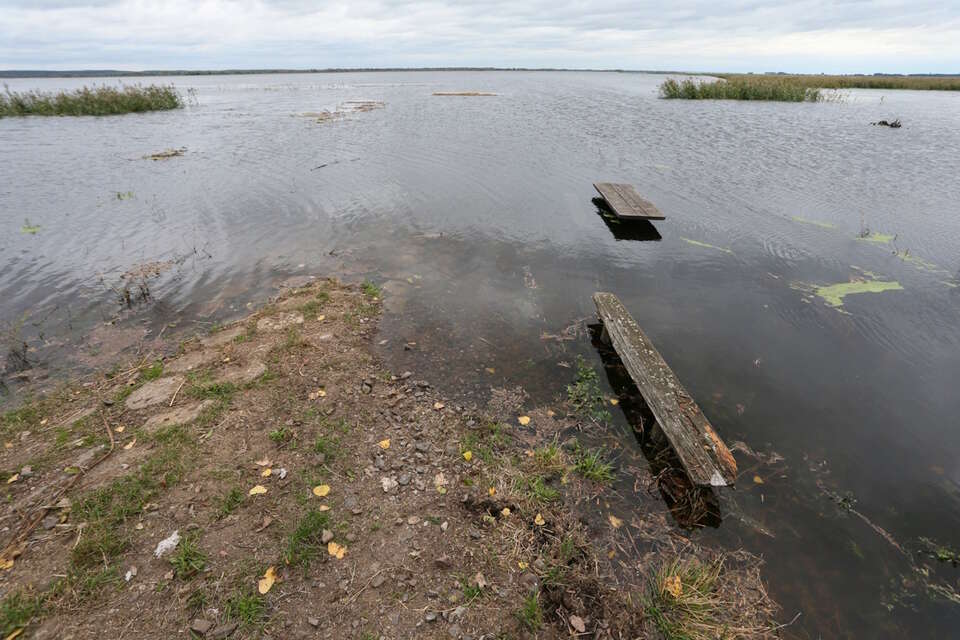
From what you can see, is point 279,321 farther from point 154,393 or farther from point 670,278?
point 670,278

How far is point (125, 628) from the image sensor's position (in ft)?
10.9

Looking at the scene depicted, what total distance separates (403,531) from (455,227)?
36.2 feet

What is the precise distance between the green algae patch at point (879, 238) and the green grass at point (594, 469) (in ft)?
43.7

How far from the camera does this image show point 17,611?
11.0ft

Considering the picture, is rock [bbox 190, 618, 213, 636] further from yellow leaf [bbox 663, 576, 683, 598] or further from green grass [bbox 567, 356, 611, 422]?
green grass [bbox 567, 356, 611, 422]

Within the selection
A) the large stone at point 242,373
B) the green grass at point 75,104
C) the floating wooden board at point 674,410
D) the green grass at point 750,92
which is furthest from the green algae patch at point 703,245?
the green grass at point 75,104

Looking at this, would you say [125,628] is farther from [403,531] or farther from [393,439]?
[393,439]

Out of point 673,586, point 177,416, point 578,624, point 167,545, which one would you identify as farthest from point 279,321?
point 673,586

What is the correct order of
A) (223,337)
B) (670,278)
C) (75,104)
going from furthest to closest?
1. (75,104)
2. (670,278)
3. (223,337)

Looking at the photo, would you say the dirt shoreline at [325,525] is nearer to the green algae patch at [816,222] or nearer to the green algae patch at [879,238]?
the green algae patch at [879,238]

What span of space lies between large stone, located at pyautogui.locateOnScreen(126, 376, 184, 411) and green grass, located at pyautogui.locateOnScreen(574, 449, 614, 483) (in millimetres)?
6004

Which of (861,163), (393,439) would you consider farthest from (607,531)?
(861,163)

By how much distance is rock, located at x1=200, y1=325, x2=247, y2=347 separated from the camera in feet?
24.5

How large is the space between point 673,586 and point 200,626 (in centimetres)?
424
